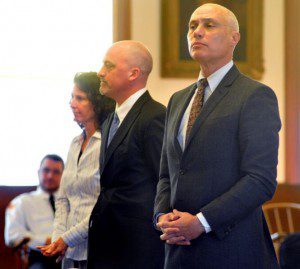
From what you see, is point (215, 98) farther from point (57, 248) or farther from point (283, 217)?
point (283, 217)

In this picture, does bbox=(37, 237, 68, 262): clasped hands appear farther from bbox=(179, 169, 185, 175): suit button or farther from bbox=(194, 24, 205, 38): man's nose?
bbox=(194, 24, 205, 38): man's nose

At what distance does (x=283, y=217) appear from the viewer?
762 cm

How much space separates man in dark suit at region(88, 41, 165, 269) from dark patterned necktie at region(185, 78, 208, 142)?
1.89ft

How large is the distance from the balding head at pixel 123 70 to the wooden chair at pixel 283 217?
426 centimetres

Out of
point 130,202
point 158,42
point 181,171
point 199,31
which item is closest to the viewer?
point 181,171

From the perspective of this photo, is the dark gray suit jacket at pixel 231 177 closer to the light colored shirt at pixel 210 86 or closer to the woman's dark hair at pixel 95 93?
the light colored shirt at pixel 210 86

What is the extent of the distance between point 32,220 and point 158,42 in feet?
8.69

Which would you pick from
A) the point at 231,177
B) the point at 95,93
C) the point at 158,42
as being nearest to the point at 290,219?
the point at 158,42

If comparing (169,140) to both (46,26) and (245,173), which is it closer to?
(245,173)

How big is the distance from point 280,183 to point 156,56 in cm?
197

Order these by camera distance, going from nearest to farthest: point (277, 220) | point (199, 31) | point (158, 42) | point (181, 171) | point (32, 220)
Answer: point (181, 171), point (199, 31), point (32, 220), point (277, 220), point (158, 42)

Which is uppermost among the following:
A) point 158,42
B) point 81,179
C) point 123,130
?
Result: point 158,42

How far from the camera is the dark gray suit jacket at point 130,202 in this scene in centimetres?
339

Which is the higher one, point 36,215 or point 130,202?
point 130,202
